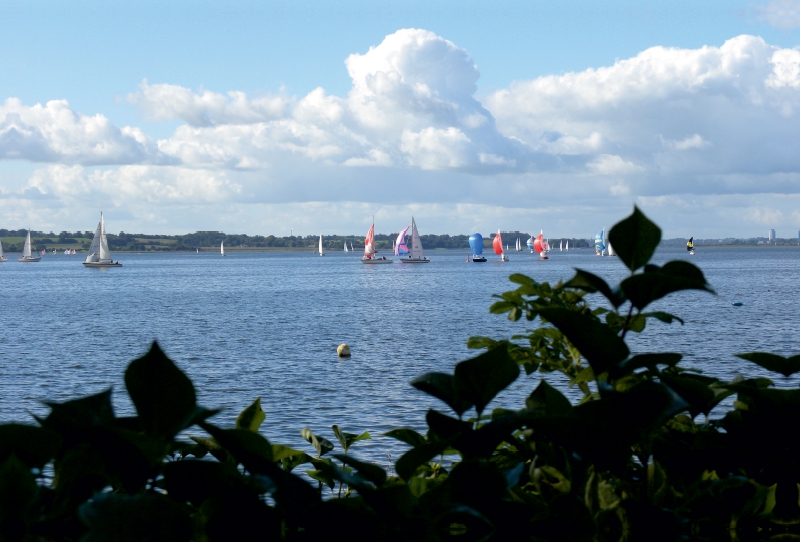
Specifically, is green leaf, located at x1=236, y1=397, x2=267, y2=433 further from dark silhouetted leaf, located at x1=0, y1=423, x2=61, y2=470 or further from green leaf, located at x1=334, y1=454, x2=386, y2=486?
dark silhouetted leaf, located at x1=0, y1=423, x2=61, y2=470

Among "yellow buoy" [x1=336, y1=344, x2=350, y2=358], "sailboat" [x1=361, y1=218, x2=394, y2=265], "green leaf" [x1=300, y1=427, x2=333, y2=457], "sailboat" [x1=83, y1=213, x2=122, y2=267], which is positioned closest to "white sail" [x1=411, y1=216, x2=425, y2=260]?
"sailboat" [x1=361, y1=218, x2=394, y2=265]

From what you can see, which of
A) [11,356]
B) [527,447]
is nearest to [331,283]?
[11,356]

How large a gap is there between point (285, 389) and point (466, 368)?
92.9 ft

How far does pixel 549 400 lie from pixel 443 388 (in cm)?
28

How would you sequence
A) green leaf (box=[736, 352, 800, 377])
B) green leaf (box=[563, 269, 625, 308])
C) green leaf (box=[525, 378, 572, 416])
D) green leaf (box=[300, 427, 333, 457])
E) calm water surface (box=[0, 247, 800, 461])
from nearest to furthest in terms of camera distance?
green leaf (box=[563, 269, 625, 308]) < green leaf (box=[525, 378, 572, 416]) < green leaf (box=[736, 352, 800, 377]) < green leaf (box=[300, 427, 333, 457]) < calm water surface (box=[0, 247, 800, 461])

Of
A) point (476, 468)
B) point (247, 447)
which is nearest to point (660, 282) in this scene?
point (476, 468)

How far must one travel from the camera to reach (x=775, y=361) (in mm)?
1865

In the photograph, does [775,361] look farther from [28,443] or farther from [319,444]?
[319,444]

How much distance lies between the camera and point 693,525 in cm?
184

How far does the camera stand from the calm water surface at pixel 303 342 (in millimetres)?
25703

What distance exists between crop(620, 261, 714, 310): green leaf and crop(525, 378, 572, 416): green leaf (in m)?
0.28

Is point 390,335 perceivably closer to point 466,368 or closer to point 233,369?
point 233,369

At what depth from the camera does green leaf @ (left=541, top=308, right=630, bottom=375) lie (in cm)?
143

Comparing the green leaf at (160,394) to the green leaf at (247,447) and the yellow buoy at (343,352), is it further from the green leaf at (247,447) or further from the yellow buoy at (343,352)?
the yellow buoy at (343,352)
